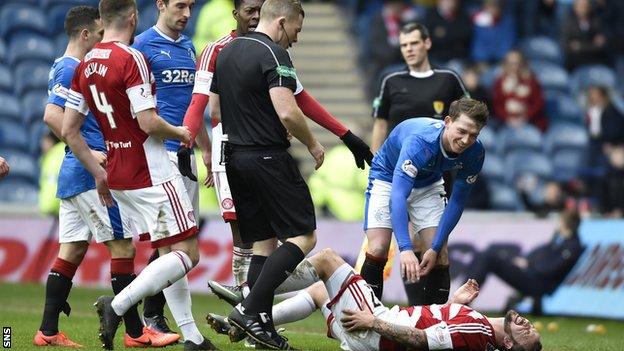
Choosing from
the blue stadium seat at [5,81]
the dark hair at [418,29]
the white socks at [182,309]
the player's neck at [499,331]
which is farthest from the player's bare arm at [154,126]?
the blue stadium seat at [5,81]

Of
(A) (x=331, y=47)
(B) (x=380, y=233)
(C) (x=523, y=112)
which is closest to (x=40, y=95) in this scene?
(A) (x=331, y=47)

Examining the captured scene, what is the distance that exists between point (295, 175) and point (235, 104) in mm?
653

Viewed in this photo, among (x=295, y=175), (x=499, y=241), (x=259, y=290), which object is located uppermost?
(x=295, y=175)

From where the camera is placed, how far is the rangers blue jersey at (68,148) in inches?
420

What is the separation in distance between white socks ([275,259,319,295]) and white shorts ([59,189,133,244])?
1.31 metres

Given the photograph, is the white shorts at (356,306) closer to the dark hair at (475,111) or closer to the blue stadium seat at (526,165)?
the dark hair at (475,111)

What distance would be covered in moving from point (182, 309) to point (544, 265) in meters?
6.97

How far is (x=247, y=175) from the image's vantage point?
32.6ft

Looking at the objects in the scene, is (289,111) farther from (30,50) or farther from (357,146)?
(30,50)

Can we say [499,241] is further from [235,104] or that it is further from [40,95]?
[40,95]

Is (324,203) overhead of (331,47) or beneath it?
beneath

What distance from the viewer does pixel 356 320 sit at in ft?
31.3

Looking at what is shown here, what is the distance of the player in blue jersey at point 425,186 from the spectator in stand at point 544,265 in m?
4.40

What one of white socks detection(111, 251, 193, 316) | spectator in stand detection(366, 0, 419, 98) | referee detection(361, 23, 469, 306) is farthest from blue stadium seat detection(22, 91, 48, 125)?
white socks detection(111, 251, 193, 316)
